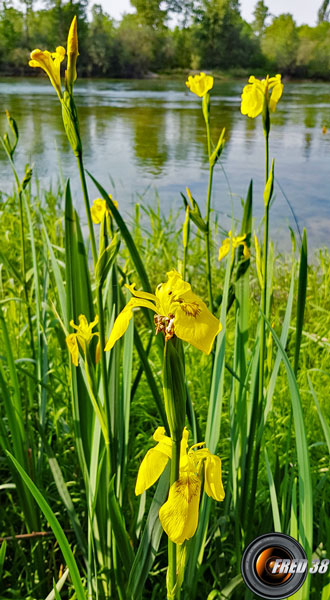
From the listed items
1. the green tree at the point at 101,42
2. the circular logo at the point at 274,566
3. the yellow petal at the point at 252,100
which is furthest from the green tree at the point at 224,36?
the circular logo at the point at 274,566

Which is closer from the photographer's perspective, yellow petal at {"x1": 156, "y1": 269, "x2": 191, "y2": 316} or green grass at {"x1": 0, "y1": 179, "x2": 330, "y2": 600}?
yellow petal at {"x1": 156, "y1": 269, "x2": 191, "y2": 316}

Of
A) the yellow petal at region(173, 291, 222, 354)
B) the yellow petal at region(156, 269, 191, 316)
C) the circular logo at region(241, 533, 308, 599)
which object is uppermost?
the yellow petal at region(156, 269, 191, 316)

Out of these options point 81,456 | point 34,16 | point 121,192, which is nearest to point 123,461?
point 81,456

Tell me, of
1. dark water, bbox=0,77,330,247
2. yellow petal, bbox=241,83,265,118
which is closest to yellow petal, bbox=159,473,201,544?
yellow petal, bbox=241,83,265,118

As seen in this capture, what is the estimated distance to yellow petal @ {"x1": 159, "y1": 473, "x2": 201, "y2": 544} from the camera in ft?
0.66

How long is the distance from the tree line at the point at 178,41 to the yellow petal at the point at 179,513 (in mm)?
5212

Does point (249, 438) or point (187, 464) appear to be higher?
point (187, 464)

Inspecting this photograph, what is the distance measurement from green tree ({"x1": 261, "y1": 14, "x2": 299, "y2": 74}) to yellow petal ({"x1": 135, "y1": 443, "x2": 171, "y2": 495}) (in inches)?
237

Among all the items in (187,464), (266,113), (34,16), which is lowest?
(187,464)

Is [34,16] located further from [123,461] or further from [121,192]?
[123,461]

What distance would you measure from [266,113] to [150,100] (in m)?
7.75

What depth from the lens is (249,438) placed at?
460 millimetres

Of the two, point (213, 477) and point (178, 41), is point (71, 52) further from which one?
point (178, 41)

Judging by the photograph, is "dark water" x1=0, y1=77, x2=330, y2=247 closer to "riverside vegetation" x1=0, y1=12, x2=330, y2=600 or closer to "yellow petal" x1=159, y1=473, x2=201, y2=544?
"riverside vegetation" x1=0, y1=12, x2=330, y2=600
